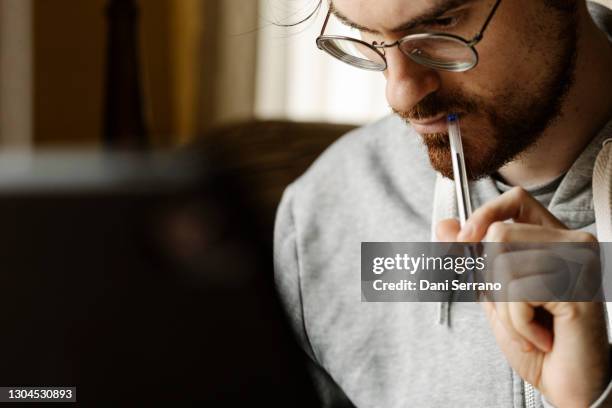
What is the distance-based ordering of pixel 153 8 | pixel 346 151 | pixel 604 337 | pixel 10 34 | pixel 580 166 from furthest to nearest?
pixel 153 8 → pixel 10 34 → pixel 346 151 → pixel 580 166 → pixel 604 337

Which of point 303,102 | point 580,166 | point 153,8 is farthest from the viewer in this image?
point 153,8

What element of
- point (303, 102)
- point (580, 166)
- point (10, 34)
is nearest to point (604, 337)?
point (580, 166)

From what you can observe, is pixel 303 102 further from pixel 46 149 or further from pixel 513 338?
pixel 513 338

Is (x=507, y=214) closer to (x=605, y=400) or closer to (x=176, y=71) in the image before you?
(x=605, y=400)

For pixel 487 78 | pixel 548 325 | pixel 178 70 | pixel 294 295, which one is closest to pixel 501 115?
pixel 487 78

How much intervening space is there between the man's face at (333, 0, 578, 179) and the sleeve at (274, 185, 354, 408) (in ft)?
0.95

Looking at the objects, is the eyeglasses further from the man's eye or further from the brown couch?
the brown couch

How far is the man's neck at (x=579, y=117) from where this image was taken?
790 mm

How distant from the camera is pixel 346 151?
1006mm

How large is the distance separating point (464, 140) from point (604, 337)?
0.25m

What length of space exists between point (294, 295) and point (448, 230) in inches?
16.9

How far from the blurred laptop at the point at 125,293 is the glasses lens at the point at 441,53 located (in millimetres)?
Answer: 291

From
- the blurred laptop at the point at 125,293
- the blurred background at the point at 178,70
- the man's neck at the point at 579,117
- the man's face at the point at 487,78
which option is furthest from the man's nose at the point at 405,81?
the blurred background at the point at 178,70

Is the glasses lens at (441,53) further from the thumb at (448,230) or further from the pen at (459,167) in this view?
the thumb at (448,230)
